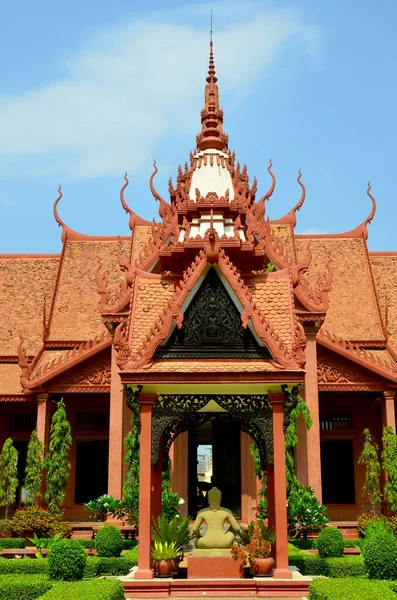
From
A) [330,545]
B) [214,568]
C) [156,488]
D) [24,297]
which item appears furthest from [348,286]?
[214,568]

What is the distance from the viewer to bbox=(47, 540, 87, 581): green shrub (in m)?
8.88

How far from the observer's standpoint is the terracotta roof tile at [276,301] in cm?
972

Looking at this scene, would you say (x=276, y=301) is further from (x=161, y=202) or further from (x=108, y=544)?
(x=161, y=202)

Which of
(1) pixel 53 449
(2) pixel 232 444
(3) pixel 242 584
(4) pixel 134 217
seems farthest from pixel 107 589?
(4) pixel 134 217

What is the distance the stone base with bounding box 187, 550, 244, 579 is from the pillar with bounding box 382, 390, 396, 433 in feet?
35.0

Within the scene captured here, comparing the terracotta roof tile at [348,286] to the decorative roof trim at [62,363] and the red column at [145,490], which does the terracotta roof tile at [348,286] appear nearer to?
the decorative roof trim at [62,363]

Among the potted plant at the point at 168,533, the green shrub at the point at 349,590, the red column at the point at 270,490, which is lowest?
the green shrub at the point at 349,590

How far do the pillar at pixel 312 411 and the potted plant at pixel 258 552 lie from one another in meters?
8.58

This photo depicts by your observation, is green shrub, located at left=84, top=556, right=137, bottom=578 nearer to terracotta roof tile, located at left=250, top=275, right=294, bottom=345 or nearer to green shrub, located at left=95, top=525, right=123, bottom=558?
green shrub, located at left=95, top=525, right=123, bottom=558

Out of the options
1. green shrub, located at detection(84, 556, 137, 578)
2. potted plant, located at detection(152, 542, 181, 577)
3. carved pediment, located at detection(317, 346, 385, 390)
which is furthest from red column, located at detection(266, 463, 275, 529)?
carved pediment, located at detection(317, 346, 385, 390)

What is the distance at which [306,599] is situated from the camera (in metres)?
8.40

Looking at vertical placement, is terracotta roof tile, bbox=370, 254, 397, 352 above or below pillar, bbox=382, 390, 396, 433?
above

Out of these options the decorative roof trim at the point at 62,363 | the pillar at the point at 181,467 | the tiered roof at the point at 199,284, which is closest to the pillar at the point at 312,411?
the tiered roof at the point at 199,284

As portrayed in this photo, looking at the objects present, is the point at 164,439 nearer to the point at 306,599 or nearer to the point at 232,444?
the point at 306,599
